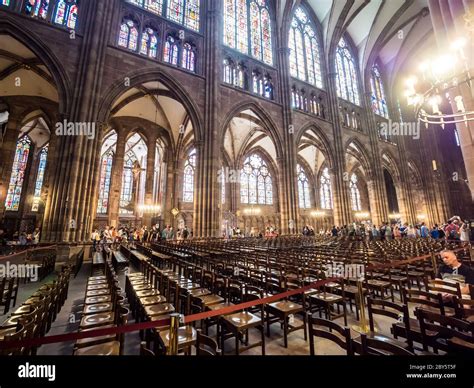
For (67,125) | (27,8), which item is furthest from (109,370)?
(27,8)

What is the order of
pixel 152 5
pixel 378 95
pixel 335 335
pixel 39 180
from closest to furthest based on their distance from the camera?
1. pixel 335 335
2. pixel 152 5
3. pixel 39 180
4. pixel 378 95

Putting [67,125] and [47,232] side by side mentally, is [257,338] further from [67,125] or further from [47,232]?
[67,125]

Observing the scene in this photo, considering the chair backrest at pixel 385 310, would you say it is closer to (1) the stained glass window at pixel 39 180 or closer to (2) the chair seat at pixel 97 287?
(2) the chair seat at pixel 97 287

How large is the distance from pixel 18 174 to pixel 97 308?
22.9m

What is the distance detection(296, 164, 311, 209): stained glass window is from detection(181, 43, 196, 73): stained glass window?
1834 centimetres

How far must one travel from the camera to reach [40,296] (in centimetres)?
343

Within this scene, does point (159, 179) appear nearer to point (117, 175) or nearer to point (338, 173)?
point (117, 175)

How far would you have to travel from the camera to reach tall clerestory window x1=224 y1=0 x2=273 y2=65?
15.6 metres

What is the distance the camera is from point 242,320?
2.66 metres

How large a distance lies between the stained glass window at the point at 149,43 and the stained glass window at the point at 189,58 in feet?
5.25

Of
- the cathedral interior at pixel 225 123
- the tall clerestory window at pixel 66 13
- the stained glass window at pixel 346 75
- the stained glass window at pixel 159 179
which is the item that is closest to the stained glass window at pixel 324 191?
the cathedral interior at pixel 225 123

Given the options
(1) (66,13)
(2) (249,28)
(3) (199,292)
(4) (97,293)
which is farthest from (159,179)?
(3) (199,292)

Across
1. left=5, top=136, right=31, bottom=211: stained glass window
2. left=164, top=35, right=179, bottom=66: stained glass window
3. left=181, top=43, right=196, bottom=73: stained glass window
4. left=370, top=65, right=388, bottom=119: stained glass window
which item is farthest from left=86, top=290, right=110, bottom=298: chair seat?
left=370, top=65, right=388, bottom=119: stained glass window

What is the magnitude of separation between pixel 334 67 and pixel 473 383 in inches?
914
